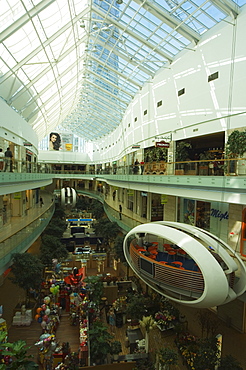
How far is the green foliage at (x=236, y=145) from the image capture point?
10.0 metres

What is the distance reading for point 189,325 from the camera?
12.1 metres

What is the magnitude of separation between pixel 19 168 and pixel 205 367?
37.1 ft

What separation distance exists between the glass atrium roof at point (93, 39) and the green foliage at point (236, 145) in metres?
6.75

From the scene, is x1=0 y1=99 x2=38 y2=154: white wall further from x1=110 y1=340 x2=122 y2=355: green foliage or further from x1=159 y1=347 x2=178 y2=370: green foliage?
x1=159 y1=347 x2=178 y2=370: green foliage

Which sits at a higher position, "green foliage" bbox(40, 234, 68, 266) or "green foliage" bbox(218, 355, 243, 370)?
"green foliage" bbox(40, 234, 68, 266)

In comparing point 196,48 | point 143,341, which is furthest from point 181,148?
point 143,341

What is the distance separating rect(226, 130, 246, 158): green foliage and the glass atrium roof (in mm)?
6751

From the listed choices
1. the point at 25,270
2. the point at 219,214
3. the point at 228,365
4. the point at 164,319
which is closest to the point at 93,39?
the point at 219,214

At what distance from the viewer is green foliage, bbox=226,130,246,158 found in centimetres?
1000

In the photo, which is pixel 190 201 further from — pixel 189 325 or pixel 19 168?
pixel 19 168

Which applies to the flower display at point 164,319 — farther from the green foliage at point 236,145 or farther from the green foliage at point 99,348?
the green foliage at point 236,145

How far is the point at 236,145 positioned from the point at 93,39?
18.2 m

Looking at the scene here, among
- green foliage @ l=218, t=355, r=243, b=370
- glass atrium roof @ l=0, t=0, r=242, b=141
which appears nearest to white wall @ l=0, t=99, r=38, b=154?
glass atrium roof @ l=0, t=0, r=242, b=141

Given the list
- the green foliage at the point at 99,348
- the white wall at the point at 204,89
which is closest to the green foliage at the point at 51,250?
the green foliage at the point at 99,348
